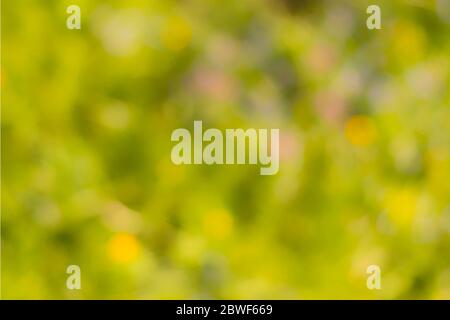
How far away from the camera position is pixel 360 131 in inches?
63.1

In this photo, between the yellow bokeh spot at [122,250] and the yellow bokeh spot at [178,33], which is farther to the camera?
the yellow bokeh spot at [178,33]

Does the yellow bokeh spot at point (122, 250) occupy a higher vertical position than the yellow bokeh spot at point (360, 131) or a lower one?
lower

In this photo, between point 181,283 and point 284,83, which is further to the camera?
point 284,83

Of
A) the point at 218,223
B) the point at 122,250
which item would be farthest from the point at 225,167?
the point at 122,250

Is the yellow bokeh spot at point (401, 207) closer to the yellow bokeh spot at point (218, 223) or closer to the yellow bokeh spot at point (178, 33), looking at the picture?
the yellow bokeh spot at point (218, 223)

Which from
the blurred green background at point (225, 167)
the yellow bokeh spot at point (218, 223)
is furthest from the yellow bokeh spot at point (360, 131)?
the yellow bokeh spot at point (218, 223)

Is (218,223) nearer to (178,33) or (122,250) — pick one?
(122,250)

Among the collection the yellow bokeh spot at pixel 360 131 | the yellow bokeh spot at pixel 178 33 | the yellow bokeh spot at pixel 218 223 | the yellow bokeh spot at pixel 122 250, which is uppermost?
the yellow bokeh spot at pixel 178 33

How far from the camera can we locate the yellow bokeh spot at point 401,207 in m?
1.55

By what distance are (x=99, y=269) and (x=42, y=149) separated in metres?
0.22

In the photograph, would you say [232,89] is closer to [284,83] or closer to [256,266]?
[284,83]

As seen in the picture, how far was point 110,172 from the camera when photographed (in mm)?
1562

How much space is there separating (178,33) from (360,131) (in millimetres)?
358
